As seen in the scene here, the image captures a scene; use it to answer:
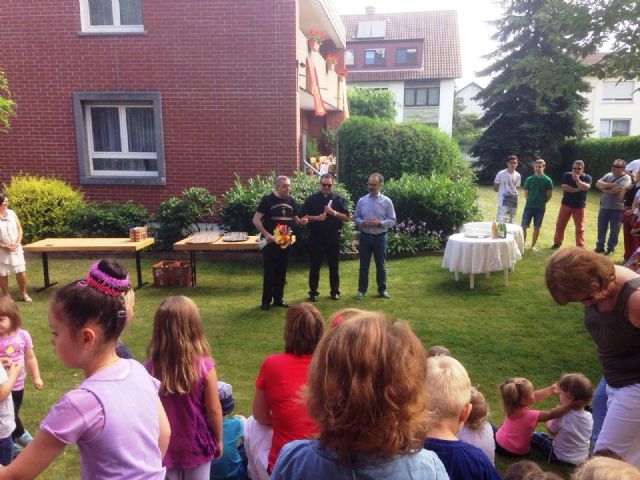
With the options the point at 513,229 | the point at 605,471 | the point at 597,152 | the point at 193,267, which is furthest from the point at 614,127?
the point at 605,471

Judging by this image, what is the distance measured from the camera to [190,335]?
111 inches

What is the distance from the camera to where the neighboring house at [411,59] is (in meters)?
43.1

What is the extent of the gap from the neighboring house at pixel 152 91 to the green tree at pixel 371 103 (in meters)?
20.6

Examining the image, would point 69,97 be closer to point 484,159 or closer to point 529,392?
point 529,392

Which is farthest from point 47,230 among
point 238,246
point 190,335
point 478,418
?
point 478,418

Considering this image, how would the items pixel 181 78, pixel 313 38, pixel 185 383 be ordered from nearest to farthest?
pixel 185 383 → pixel 181 78 → pixel 313 38

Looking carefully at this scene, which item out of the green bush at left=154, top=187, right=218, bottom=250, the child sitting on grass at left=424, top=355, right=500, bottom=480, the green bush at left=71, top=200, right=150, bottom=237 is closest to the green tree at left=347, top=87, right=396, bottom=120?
the green bush at left=154, top=187, right=218, bottom=250

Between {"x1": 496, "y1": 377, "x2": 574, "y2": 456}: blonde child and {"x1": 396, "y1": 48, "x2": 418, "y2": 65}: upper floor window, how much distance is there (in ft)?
146

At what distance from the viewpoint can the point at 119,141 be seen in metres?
12.4

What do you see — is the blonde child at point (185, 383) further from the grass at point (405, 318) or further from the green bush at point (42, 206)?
the green bush at point (42, 206)

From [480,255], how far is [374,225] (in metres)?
1.94

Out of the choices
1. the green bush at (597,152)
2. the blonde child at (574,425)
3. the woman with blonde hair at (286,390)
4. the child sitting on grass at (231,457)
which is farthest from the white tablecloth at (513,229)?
the green bush at (597,152)

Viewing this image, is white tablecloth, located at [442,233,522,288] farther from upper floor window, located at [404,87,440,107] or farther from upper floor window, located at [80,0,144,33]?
upper floor window, located at [404,87,440,107]

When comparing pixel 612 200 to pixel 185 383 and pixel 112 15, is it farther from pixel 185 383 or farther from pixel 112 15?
pixel 112 15
